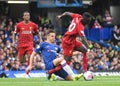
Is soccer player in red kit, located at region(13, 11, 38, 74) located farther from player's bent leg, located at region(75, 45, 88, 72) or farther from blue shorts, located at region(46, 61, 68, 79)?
blue shorts, located at region(46, 61, 68, 79)

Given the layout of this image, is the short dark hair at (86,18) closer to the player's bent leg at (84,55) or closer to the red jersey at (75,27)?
the red jersey at (75,27)

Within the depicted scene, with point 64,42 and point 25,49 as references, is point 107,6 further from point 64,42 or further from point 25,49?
point 64,42

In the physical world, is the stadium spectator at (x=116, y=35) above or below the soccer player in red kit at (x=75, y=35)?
below

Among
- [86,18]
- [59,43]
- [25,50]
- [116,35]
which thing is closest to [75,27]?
[86,18]

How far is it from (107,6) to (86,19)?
1827 centimetres

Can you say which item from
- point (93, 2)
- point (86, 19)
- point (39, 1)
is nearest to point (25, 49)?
point (86, 19)

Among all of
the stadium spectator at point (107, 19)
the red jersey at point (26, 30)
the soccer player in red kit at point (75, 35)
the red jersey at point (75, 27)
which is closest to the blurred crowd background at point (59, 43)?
the stadium spectator at point (107, 19)

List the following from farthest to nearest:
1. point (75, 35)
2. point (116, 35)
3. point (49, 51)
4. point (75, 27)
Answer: point (116, 35) → point (75, 35) → point (75, 27) → point (49, 51)

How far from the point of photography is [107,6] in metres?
35.9

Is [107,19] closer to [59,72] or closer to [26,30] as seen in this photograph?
[26,30]

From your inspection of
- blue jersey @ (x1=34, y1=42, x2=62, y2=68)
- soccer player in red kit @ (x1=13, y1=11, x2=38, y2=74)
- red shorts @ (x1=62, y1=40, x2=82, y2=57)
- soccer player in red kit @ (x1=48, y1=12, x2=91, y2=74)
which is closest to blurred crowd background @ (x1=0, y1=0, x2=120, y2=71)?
soccer player in red kit @ (x1=13, y1=11, x2=38, y2=74)

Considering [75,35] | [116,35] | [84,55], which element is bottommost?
[116,35]

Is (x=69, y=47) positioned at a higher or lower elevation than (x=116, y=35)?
higher

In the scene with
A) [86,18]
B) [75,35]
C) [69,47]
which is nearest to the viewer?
[86,18]
